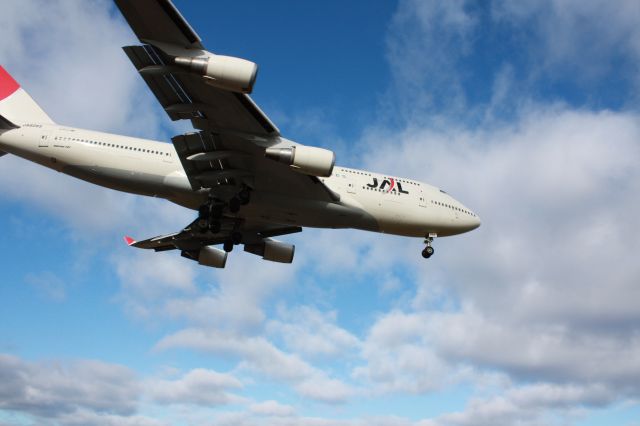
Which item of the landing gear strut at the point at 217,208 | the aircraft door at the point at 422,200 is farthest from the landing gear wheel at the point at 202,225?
the aircraft door at the point at 422,200

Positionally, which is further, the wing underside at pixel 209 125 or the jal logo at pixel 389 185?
the jal logo at pixel 389 185

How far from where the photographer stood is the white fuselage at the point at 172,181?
24.1 m

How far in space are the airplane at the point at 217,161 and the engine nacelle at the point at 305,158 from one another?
3 cm

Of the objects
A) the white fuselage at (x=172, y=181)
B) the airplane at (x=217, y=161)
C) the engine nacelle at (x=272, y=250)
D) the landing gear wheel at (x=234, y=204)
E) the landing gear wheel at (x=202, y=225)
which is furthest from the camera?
the engine nacelle at (x=272, y=250)

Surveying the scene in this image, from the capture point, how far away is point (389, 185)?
2655 centimetres

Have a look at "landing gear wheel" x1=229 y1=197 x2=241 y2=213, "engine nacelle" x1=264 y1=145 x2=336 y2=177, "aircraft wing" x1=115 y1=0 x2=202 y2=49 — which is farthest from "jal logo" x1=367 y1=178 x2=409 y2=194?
"aircraft wing" x1=115 y1=0 x2=202 y2=49

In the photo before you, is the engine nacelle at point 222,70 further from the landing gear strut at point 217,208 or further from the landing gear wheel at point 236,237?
the landing gear wheel at point 236,237

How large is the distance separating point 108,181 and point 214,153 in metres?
4.68

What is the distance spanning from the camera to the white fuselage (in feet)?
79.0

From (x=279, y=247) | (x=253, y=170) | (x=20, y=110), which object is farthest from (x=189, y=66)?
(x=279, y=247)

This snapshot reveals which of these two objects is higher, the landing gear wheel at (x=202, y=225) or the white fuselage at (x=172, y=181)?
the white fuselage at (x=172, y=181)

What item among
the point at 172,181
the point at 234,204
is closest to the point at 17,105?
the point at 172,181

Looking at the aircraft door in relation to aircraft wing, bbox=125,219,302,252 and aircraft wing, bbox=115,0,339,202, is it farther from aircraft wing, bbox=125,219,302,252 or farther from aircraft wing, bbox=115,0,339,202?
aircraft wing, bbox=125,219,302,252

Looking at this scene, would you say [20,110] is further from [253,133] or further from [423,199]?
[423,199]
